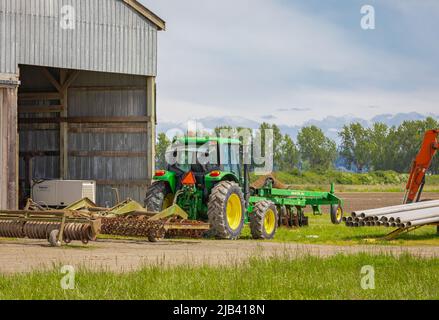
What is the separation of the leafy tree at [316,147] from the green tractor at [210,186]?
10281 centimetres

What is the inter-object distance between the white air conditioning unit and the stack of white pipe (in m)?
10.5

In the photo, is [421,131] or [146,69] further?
[421,131]

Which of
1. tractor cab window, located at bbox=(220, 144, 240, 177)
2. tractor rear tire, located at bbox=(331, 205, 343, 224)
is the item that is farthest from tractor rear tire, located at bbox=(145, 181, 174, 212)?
tractor rear tire, located at bbox=(331, 205, 343, 224)

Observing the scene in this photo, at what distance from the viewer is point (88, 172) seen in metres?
30.7

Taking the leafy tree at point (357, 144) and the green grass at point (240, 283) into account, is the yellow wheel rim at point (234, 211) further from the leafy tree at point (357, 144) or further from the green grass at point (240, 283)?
the leafy tree at point (357, 144)

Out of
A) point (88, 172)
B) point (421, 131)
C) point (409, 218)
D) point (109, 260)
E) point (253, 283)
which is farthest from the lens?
point (421, 131)

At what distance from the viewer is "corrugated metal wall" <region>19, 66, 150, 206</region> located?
1169 inches

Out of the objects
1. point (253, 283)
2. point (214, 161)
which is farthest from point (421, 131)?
point (253, 283)

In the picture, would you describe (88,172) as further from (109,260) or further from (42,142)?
(109,260)

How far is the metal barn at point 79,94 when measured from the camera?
25.8m

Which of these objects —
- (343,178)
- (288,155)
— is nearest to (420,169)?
(343,178)

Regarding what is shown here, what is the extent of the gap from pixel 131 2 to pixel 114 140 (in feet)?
16.0

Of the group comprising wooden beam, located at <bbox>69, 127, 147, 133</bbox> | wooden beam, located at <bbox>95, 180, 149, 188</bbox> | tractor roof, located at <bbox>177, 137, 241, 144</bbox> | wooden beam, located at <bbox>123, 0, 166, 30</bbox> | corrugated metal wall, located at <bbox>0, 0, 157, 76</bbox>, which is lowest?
wooden beam, located at <bbox>95, 180, 149, 188</bbox>

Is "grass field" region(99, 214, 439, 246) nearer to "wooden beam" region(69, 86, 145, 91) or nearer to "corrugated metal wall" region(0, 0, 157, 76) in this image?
"corrugated metal wall" region(0, 0, 157, 76)
